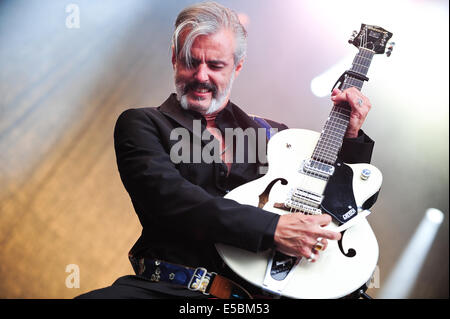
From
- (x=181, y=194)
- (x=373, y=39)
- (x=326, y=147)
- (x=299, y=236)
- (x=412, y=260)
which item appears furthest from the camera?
(x=412, y=260)

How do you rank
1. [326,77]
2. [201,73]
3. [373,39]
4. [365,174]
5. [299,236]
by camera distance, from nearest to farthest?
[299,236]
[365,174]
[201,73]
[373,39]
[326,77]

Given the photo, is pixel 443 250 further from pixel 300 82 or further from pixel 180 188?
pixel 180 188

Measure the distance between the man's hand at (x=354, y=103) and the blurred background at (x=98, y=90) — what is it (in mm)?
986

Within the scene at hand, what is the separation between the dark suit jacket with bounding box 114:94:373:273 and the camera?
145 centimetres

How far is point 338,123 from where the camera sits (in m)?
1.86

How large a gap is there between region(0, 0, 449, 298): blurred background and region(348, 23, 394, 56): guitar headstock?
834 millimetres

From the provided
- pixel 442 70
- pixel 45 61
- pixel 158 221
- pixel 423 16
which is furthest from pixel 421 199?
pixel 45 61

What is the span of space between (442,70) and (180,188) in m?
2.73

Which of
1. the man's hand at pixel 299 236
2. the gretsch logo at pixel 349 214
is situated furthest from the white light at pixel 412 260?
the man's hand at pixel 299 236

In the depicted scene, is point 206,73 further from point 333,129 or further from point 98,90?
point 98,90

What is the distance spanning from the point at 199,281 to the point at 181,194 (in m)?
0.37

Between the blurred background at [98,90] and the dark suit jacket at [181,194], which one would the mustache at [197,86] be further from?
the blurred background at [98,90]

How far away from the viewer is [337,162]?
69.4 inches

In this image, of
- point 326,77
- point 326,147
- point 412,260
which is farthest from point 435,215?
point 326,147
